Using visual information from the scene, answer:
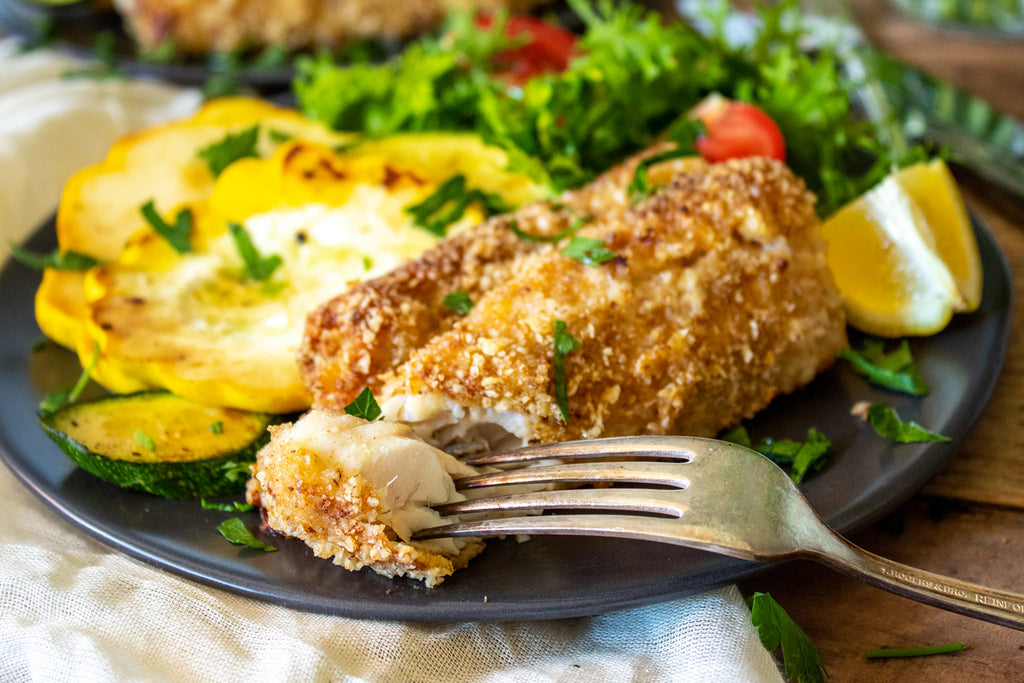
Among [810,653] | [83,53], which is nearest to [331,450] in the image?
[810,653]

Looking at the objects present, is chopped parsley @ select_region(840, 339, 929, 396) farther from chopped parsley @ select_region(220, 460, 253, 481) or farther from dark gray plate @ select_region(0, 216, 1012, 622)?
chopped parsley @ select_region(220, 460, 253, 481)

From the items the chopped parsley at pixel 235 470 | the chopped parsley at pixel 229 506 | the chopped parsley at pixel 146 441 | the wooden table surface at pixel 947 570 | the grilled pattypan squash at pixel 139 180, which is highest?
the grilled pattypan squash at pixel 139 180

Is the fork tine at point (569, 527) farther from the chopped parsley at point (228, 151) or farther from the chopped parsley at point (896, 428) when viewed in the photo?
the chopped parsley at point (228, 151)

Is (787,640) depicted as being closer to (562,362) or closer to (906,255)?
(562,362)

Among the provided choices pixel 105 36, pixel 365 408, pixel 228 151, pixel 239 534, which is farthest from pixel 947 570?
pixel 105 36

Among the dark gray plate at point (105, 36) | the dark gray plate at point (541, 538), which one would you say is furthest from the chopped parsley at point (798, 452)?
the dark gray plate at point (105, 36)

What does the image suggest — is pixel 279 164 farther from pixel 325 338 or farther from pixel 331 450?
pixel 331 450
